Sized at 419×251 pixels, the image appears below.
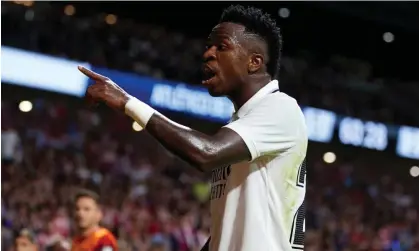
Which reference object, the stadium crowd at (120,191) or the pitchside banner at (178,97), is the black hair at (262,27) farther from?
the pitchside banner at (178,97)

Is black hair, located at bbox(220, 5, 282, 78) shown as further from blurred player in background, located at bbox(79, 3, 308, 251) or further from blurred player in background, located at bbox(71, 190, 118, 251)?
blurred player in background, located at bbox(71, 190, 118, 251)

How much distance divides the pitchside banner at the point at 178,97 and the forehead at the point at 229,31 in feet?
29.3

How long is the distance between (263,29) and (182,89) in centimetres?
1106

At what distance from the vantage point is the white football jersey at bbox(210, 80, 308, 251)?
2471 millimetres

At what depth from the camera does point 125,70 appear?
13.3 metres

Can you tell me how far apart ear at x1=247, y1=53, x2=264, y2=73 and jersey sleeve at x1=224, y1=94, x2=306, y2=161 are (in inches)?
4.2

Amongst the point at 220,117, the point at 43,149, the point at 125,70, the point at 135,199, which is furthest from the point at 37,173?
the point at 220,117

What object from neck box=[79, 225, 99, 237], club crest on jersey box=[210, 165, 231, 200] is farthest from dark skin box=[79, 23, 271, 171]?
neck box=[79, 225, 99, 237]

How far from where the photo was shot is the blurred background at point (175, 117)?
1152 cm

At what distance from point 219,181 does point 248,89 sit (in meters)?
0.32

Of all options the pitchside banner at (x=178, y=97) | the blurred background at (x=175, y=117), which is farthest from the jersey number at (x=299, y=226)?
the pitchside banner at (x=178, y=97)

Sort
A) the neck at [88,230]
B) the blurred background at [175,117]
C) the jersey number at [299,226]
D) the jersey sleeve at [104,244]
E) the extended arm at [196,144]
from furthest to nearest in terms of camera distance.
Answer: the blurred background at [175,117] < the neck at [88,230] < the jersey sleeve at [104,244] < the jersey number at [299,226] < the extended arm at [196,144]

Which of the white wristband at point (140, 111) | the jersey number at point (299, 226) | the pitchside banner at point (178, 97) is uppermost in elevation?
the pitchside banner at point (178, 97)

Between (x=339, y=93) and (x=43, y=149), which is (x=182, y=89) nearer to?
(x=43, y=149)
